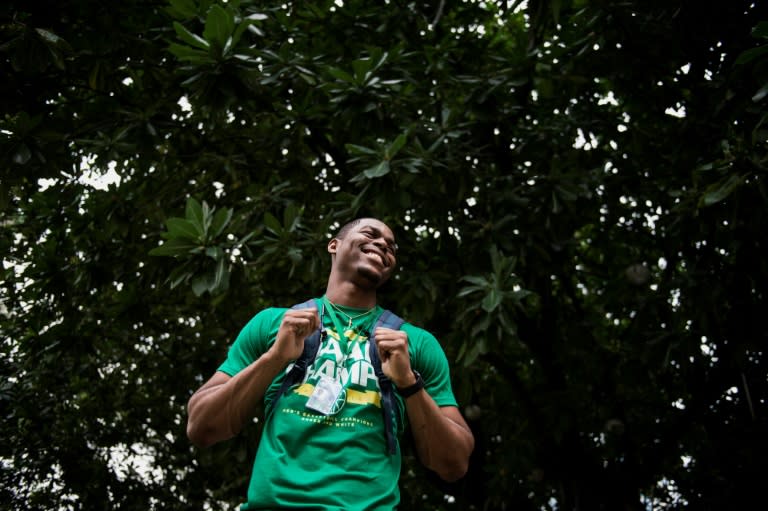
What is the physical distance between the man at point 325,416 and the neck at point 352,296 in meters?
0.13

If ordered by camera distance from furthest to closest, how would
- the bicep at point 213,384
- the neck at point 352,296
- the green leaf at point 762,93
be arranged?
the green leaf at point 762,93, the neck at point 352,296, the bicep at point 213,384

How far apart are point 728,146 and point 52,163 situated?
3946 mm

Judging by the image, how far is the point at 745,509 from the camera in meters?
6.79

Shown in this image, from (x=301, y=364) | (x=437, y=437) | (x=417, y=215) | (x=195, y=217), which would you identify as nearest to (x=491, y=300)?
A: (x=417, y=215)

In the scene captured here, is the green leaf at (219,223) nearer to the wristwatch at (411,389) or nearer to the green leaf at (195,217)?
the green leaf at (195,217)

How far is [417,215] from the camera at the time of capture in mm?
6035

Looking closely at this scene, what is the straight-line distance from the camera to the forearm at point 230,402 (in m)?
2.45

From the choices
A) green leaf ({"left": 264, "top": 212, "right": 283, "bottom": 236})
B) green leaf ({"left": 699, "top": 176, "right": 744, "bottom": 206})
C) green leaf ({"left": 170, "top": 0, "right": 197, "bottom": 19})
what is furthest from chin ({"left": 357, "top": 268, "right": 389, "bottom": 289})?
green leaf ({"left": 170, "top": 0, "right": 197, "bottom": 19})

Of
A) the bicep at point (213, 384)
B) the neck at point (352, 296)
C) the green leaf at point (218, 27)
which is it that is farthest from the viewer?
the green leaf at point (218, 27)

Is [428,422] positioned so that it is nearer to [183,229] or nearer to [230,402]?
[230,402]

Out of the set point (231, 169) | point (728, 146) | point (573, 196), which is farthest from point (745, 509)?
point (231, 169)

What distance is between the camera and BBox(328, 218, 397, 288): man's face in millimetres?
2930

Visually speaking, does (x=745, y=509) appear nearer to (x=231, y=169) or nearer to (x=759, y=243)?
(x=759, y=243)

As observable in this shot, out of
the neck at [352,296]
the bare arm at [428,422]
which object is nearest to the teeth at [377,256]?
the neck at [352,296]
